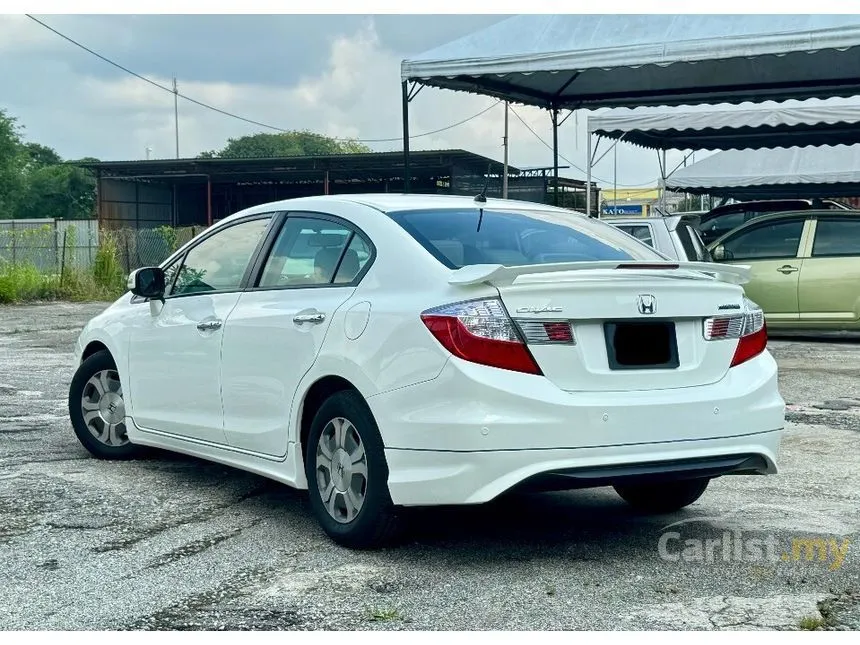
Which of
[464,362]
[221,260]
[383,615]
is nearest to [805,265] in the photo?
[221,260]

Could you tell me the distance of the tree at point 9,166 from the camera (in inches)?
2997

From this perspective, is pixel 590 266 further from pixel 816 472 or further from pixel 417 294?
pixel 816 472

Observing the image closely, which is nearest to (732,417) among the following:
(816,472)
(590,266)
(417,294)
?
(590,266)

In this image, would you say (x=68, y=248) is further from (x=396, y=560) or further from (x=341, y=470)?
(x=396, y=560)

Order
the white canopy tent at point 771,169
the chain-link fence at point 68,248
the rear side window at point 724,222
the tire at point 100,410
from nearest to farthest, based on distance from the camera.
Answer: the tire at point 100,410 → the rear side window at point 724,222 → the chain-link fence at point 68,248 → the white canopy tent at point 771,169

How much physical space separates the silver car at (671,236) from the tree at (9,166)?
68.4 meters

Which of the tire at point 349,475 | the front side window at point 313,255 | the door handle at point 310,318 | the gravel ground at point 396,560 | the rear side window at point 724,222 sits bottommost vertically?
the gravel ground at point 396,560

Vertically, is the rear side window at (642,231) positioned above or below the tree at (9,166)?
below

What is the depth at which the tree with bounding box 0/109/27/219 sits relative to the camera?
7612cm

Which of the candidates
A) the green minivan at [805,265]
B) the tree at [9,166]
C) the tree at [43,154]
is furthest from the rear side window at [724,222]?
the tree at [43,154]

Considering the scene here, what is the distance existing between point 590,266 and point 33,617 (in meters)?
2.42

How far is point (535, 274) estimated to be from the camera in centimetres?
472

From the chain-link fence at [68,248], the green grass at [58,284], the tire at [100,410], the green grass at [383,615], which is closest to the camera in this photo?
the green grass at [383,615]

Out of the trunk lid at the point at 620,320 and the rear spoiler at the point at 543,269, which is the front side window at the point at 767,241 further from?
the trunk lid at the point at 620,320
